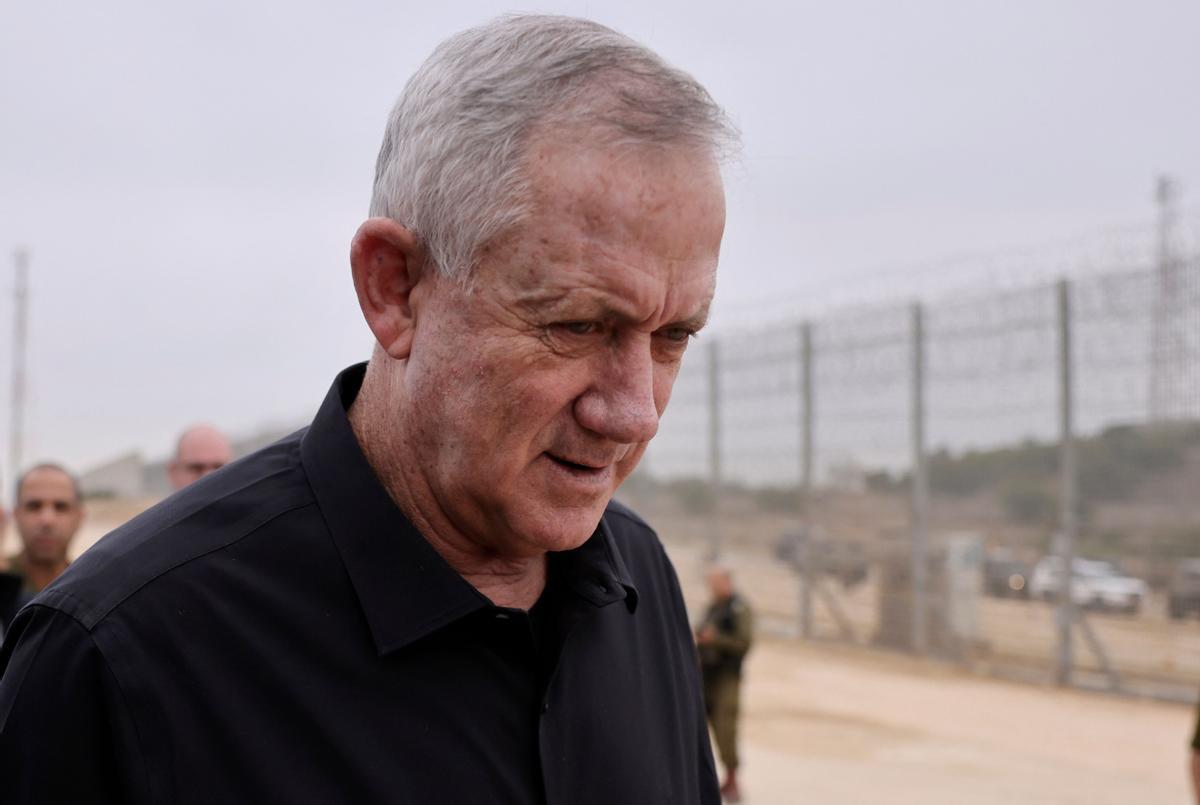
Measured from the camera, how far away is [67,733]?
4.23ft

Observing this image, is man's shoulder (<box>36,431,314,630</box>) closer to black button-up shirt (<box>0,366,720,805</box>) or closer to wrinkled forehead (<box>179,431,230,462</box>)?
black button-up shirt (<box>0,366,720,805</box>)

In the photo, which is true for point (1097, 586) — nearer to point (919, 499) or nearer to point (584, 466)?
point (919, 499)

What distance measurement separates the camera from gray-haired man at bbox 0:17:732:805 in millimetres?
1325

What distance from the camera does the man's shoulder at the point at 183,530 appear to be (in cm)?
136

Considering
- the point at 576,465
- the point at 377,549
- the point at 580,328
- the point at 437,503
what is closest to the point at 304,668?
the point at 377,549

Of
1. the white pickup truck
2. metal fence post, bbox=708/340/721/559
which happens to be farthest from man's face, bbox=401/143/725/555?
metal fence post, bbox=708/340/721/559

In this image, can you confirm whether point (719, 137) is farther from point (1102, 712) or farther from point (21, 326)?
point (21, 326)

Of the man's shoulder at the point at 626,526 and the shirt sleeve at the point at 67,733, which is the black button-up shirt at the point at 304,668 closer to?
the shirt sleeve at the point at 67,733

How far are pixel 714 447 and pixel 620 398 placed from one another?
19630mm

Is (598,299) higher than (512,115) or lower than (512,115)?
lower

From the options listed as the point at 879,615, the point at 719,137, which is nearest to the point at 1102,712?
the point at 879,615

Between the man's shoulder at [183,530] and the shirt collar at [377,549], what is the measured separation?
0.13 feet

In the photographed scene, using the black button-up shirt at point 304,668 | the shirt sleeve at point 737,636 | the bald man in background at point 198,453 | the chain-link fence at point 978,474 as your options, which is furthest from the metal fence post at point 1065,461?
the black button-up shirt at point 304,668

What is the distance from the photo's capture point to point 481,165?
140 cm
